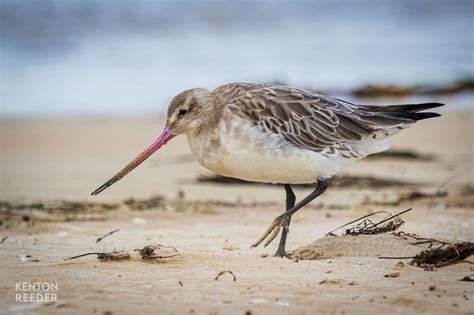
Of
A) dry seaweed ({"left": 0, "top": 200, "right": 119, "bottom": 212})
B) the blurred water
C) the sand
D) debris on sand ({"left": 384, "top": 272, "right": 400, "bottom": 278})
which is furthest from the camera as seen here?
the blurred water

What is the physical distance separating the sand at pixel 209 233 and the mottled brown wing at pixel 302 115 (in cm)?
86

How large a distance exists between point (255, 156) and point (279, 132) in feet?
1.14

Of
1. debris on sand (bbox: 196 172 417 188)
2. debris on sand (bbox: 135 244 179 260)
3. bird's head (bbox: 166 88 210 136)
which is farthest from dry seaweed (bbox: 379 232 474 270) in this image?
debris on sand (bbox: 196 172 417 188)

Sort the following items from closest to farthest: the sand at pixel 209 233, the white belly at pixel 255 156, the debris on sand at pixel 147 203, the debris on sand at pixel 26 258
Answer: the sand at pixel 209 233 < the debris on sand at pixel 26 258 < the white belly at pixel 255 156 < the debris on sand at pixel 147 203

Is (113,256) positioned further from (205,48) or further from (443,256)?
(205,48)

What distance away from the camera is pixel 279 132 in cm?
698

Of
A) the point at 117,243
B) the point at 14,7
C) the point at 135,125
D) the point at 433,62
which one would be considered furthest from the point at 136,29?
the point at 117,243

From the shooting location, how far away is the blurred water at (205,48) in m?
17.8

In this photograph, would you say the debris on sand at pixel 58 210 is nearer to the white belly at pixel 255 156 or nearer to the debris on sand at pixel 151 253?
the debris on sand at pixel 151 253

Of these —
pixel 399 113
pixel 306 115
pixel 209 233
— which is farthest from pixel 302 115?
pixel 209 233

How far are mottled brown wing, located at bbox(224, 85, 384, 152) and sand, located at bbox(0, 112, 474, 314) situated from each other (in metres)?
0.86

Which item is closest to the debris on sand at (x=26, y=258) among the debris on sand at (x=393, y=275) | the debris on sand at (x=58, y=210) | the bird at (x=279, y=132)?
the bird at (x=279, y=132)

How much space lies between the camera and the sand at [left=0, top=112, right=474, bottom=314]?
5.46 m

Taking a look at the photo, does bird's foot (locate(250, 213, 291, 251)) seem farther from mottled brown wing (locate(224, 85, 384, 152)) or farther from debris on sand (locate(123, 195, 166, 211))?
debris on sand (locate(123, 195, 166, 211))
